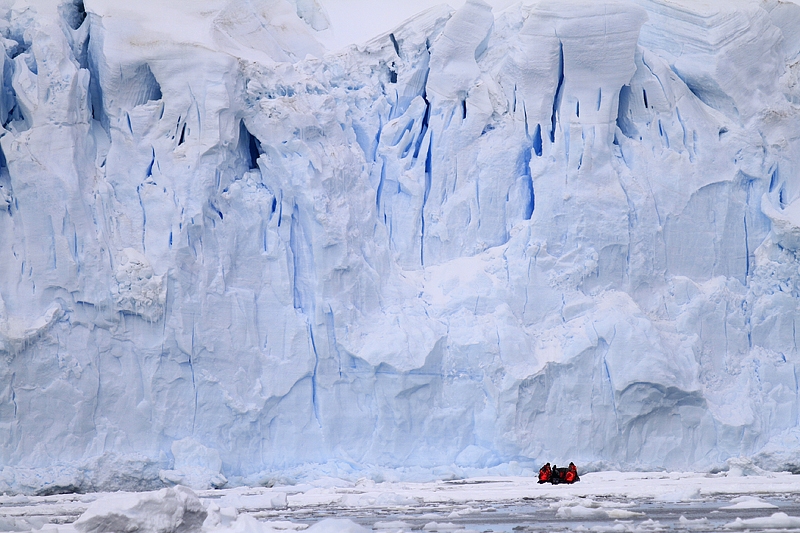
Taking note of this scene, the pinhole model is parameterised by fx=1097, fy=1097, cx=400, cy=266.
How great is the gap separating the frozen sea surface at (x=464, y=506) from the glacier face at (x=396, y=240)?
1.01 m

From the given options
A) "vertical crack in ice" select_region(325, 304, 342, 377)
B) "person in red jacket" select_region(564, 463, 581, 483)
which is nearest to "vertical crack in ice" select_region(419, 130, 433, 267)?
"vertical crack in ice" select_region(325, 304, 342, 377)

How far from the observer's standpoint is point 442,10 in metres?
16.3

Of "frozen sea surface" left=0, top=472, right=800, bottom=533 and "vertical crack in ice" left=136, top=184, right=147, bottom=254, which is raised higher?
"vertical crack in ice" left=136, top=184, right=147, bottom=254

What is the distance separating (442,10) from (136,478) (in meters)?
7.97

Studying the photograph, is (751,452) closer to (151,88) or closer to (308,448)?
(308,448)

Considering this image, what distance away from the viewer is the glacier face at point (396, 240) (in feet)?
47.1

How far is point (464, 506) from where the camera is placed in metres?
11.0

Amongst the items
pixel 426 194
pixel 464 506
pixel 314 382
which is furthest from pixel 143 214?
pixel 464 506

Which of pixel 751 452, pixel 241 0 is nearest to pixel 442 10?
pixel 241 0

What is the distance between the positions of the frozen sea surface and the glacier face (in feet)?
3.30

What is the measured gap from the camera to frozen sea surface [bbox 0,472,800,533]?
845cm

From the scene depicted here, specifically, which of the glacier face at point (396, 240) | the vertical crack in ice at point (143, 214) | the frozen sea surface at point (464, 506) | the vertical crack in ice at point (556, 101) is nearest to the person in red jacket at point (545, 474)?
the frozen sea surface at point (464, 506)

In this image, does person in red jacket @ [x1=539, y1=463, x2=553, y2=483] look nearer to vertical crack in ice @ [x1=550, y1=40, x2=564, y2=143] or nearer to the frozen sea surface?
the frozen sea surface

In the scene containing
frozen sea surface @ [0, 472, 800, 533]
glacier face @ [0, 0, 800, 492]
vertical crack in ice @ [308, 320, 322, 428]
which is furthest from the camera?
vertical crack in ice @ [308, 320, 322, 428]
